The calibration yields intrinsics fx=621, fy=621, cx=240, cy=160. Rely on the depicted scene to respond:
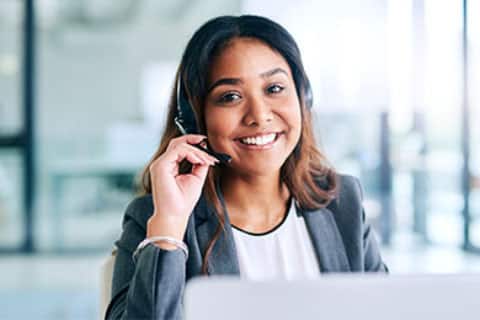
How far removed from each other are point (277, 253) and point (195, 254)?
0.16 meters

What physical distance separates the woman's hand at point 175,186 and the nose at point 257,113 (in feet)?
0.29

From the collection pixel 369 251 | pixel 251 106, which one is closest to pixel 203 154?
pixel 251 106

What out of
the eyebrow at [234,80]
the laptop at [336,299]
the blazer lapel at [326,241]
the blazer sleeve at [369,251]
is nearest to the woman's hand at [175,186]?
the eyebrow at [234,80]

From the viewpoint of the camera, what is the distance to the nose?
110 cm

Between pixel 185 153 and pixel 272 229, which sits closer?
pixel 185 153

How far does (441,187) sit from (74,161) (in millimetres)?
2908

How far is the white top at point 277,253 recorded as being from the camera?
1091 millimetres

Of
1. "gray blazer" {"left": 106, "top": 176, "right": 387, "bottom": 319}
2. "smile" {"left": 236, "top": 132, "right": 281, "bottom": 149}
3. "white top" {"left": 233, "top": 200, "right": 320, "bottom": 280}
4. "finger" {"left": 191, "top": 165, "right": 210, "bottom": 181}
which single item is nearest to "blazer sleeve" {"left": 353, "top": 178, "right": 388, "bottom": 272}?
"gray blazer" {"left": 106, "top": 176, "right": 387, "bottom": 319}

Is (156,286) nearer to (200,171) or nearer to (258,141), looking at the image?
(200,171)

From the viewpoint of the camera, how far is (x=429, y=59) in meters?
4.59

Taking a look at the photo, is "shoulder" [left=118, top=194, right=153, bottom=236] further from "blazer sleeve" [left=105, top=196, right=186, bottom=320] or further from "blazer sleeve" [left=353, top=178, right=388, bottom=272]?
"blazer sleeve" [left=353, top=178, right=388, bottom=272]

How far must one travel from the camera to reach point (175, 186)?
995 mm

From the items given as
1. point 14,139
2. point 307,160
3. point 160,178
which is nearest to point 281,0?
point 14,139

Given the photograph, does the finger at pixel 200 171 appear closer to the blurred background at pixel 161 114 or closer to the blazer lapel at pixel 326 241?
the blazer lapel at pixel 326 241
